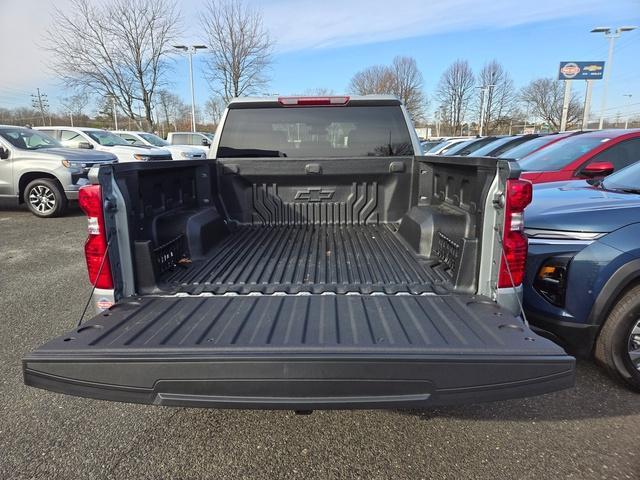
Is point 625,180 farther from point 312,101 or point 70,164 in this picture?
point 70,164

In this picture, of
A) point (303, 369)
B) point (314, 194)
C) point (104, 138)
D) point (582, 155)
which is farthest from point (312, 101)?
point (104, 138)

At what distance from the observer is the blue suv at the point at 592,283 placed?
105 inches

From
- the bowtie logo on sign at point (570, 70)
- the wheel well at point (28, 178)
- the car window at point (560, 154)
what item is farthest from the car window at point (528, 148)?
the bowtie logo on sign at point (570, 70)

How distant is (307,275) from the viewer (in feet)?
9.08

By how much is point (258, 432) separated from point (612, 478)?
196 cm

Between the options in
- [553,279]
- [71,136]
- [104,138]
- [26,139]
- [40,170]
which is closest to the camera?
[553,279]

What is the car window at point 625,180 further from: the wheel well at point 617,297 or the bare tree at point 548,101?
the bare tree at point 548,101

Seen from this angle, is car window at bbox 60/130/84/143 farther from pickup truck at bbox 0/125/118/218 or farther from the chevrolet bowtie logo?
the chevrolet bowtie logo

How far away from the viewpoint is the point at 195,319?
2.04 meters

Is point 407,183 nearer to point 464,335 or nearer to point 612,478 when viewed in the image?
point 464,335

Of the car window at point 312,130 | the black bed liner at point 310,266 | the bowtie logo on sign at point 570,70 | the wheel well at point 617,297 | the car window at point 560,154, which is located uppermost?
the bowtie logo on sign at point 570,70

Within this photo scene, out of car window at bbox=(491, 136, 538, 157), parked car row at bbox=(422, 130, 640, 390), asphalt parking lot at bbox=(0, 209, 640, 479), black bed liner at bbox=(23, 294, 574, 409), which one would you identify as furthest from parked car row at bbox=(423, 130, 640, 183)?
black bed liner at bbox=(23, 294, 574, 409)

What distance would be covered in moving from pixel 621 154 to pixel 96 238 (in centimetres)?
641

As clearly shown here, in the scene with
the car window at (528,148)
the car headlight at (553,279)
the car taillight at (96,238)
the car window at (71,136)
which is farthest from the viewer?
the car window at (71,136)
